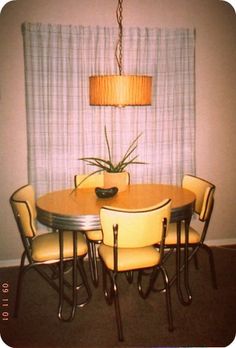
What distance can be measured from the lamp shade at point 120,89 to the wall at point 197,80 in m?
1.35

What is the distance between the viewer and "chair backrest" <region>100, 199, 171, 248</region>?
1.93 metres

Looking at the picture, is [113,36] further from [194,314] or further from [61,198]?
[194,314]

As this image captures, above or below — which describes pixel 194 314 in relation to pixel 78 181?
below

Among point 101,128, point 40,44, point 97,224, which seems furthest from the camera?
Result: point 101,128

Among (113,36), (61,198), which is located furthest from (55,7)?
(61,198)

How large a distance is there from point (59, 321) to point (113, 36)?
2.71 meters

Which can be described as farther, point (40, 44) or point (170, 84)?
point (170, 84)

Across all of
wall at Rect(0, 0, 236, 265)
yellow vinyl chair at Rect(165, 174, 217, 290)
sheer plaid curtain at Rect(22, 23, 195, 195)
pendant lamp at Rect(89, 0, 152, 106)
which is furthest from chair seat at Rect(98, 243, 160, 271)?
wall at Rect(0, 0, 236, 265)

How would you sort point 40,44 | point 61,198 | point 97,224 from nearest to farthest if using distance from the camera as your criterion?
point 97,224 < point 61,198 < point 40,44

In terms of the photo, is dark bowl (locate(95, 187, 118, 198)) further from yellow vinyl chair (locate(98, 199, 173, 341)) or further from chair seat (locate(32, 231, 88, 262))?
yellow vinyl chair (locate(98, 199, 173, 341))

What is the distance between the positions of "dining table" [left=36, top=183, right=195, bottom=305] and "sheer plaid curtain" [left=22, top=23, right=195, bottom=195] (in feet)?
2.23

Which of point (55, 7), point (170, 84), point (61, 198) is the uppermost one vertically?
point (55, 7)

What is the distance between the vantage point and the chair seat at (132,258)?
7.06ft

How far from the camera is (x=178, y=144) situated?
11.9ft
